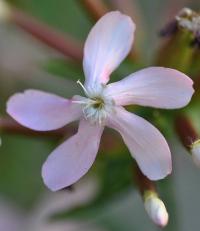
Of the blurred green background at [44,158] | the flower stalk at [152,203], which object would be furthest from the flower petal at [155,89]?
the blurred green background at [44,158]

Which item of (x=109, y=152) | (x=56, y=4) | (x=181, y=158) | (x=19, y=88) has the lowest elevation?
(x=109, y=152)

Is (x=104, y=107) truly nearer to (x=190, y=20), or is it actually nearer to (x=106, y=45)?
(x=106, y=45)

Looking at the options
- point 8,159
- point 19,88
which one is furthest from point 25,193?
point 19,88

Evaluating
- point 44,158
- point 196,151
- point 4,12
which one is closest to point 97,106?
point 196,151

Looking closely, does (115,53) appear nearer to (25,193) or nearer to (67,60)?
(67,60)

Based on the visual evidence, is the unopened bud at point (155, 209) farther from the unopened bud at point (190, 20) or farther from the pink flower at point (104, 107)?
the unopened bud at point (190, 20)

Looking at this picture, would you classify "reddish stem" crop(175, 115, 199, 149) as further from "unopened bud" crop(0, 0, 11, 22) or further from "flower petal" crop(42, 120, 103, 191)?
"unopened bud" crop(0, 0, 11, 22)

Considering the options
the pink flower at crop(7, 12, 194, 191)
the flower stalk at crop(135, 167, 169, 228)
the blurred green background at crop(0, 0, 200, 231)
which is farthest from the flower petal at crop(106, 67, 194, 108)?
the blurred green background at crop(0, 0, 200, 231)
